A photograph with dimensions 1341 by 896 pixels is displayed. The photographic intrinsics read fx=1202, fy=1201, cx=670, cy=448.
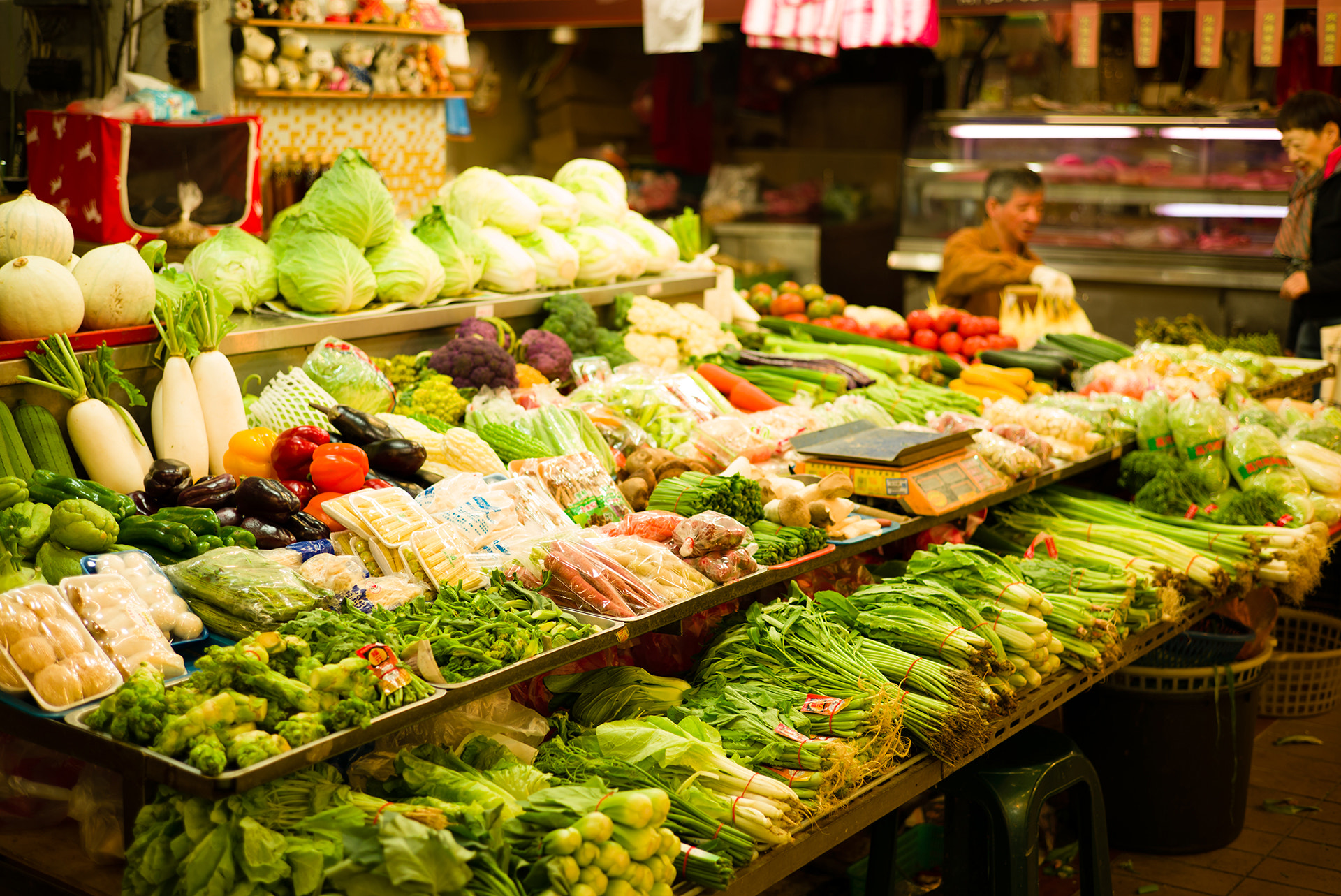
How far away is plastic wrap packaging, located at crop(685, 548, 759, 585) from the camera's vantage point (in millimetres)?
3287

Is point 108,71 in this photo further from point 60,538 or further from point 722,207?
point 722,207

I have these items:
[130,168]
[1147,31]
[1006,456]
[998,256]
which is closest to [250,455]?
[130,168]

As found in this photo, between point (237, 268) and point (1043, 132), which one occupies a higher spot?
point (1043, 132)

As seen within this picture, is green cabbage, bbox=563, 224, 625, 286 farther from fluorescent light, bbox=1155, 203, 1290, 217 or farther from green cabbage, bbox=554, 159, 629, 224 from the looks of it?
fluorescent light, bbox=1155, 203, 1290, 217

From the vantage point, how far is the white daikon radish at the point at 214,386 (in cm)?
368

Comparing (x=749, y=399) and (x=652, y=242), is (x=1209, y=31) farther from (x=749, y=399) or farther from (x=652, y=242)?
(x=749, y=399)

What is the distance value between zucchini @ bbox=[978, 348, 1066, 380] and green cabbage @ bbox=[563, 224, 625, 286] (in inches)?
80.7

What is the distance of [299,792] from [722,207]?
10.3 meters

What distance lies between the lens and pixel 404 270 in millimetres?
4707

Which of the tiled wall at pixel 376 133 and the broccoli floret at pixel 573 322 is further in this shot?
the tiled wall at pixel 376 133

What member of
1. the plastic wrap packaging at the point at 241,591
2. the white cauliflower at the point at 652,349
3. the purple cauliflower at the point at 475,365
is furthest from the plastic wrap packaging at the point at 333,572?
the white cauliflower at the point at 652,349

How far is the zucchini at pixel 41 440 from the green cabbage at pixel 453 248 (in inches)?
75.3

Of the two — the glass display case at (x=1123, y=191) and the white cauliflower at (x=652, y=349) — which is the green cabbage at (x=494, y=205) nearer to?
the white cauliflower at (x=652, y=349)

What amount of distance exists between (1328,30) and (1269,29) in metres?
0.52
